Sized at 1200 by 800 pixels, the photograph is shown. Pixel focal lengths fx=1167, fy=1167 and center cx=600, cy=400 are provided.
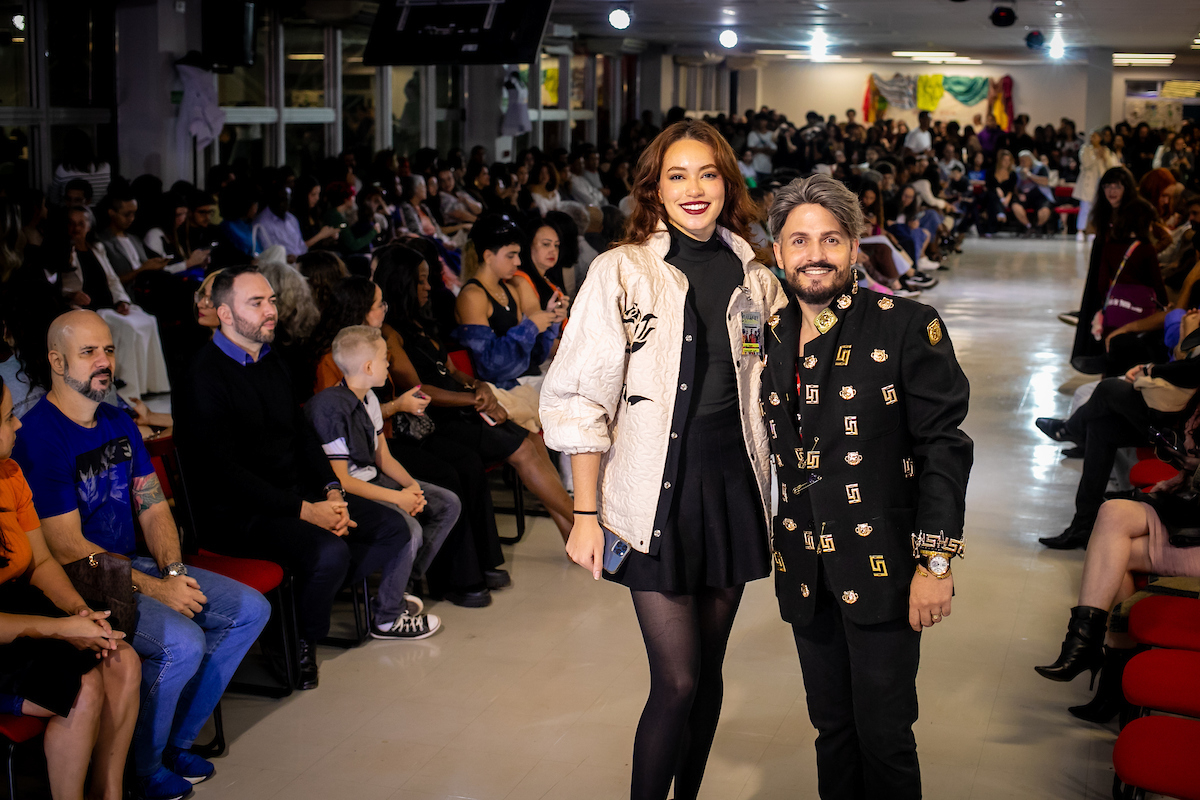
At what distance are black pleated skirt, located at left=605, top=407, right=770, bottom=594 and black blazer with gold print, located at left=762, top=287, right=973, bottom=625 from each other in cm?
16

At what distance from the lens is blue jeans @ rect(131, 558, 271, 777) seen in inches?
109

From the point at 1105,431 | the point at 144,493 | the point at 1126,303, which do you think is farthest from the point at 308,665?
the point at 1126,303

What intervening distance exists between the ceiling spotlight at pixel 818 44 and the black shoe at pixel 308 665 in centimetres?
1552

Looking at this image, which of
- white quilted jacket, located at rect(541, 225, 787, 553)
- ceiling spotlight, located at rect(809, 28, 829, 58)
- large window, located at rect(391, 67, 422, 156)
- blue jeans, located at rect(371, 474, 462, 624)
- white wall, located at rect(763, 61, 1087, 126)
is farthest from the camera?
white wall, located at rect(763, 61, 1087, 126)

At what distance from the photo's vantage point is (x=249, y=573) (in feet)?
10.6

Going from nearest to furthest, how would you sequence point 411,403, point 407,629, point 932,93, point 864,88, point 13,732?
point 13,732, point 407,629, point 411,403, point 932,93, point 864,88

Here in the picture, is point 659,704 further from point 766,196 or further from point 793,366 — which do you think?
point 766,196

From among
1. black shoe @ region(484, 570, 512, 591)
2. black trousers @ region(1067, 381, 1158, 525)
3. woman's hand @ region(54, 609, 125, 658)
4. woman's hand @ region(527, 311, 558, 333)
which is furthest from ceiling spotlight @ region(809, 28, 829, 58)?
woman's hand @ region(54, 609, 125, 658)

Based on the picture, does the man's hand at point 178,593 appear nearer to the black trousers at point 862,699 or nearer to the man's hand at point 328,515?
the man's hand at point 328,515

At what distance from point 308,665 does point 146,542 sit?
25.3 inches

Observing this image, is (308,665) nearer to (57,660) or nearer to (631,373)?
(57,660)

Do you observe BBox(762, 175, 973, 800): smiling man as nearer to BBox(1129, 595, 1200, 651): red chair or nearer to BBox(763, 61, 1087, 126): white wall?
BBox(1129, 595, 1200, 651): red chair

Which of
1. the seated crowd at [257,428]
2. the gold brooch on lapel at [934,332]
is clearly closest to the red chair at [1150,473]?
the seated crowd at [257,428]

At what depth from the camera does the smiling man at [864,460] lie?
2051 millimetres
